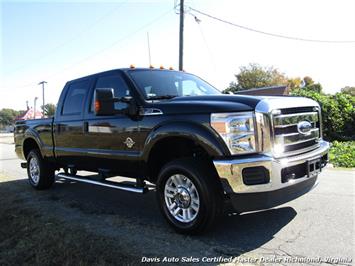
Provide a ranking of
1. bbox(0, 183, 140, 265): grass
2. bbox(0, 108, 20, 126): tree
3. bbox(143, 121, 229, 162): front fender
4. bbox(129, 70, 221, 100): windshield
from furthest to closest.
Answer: bbox(0, 108, 20, 126): tree < bbox(129, 70, 221, 100): windshield < bbox(143, 121, 229, 162): front fender < bbox(0, 183, 140, 265): grass

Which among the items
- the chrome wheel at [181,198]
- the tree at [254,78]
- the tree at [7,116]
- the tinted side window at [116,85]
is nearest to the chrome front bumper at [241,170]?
the chrome wheel at [181,198]

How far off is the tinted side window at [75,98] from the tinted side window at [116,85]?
0.41m

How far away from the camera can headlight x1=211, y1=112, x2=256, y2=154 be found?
3799 mm

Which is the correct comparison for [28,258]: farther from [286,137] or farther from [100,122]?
[286,137]

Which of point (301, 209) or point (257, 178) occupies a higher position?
point (257, 178)

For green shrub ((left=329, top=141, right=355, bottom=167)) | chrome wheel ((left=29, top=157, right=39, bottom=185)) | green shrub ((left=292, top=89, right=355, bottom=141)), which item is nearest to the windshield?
chrome wheel ((left=29, top=157, right=39, bottom=185))

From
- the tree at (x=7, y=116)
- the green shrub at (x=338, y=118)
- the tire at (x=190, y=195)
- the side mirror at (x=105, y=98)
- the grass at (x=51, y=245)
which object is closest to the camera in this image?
the grass at (x=51, y=245)

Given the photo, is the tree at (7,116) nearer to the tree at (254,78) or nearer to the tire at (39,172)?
the tree at (254,78)

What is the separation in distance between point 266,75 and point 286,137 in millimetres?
60049

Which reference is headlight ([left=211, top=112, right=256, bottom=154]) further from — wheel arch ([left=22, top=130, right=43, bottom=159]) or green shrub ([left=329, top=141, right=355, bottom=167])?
green shrub ([left=329, top=141, right=355, bottom=167])

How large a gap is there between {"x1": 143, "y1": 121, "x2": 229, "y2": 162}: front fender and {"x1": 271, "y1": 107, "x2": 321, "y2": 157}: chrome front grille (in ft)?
2.00

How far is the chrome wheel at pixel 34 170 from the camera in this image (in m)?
7.37

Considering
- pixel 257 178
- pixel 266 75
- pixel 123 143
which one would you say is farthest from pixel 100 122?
pixel 266 75

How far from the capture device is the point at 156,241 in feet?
13.3
